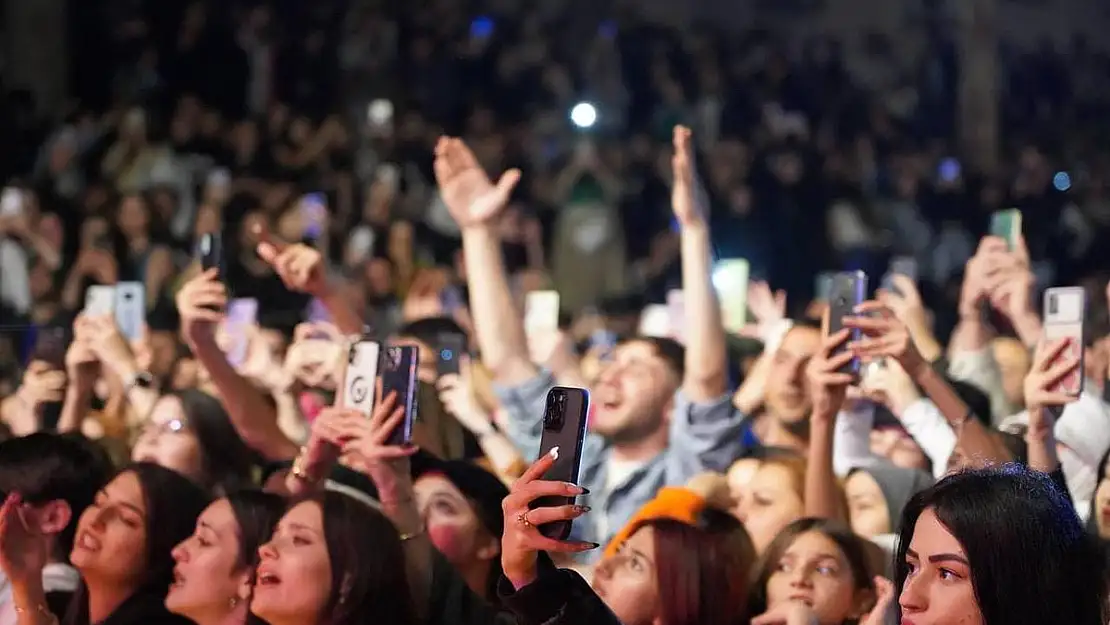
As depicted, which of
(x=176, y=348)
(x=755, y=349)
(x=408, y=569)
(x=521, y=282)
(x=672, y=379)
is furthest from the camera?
(x=521, y=282)

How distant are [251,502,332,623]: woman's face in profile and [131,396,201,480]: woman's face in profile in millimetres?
1146

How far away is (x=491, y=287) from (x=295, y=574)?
1.54m

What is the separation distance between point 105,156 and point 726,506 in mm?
6762

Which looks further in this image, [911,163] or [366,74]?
[366,74]

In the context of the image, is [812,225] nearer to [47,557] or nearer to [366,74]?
[366,74]

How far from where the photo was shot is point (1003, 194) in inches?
372

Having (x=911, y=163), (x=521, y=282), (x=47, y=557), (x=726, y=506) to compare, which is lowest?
(x=47, y=557)

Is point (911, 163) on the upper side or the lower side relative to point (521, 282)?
upper

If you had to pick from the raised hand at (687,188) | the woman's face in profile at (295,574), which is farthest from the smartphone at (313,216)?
the woman's face in profile at (295,574)

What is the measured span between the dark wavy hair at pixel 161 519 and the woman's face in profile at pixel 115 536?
0.04 feet

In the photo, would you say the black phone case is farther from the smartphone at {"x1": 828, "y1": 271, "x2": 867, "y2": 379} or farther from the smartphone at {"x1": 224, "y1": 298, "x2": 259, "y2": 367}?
the smartphone at {"x1": 224, "y1": 298, "x2": 259, "y2": 367}

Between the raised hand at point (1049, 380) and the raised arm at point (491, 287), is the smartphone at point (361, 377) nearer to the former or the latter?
the raised arm at point (491, 287)

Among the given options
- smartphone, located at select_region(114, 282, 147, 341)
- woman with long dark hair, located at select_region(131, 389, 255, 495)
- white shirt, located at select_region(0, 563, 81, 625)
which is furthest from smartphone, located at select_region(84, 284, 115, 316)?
white shirt, located at select_region(0, 563, 81, 625)

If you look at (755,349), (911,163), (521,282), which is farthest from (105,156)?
(755,349)
